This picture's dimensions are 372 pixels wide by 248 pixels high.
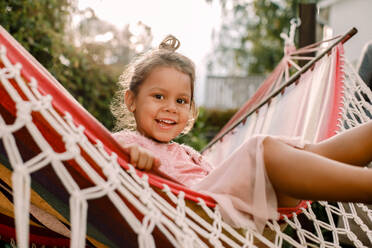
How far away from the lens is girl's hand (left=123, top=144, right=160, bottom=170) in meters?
0.98

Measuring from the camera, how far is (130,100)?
1.58 m

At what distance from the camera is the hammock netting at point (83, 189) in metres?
0.75

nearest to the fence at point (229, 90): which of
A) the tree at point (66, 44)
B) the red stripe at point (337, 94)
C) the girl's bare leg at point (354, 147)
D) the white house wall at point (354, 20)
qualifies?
the white house wall at point (354, 20)

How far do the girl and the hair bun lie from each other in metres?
0.29

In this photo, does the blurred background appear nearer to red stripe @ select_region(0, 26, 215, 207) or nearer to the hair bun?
the hair bun

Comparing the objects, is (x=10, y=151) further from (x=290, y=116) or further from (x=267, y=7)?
(x=267, y=7)

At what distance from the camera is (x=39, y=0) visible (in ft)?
8.25

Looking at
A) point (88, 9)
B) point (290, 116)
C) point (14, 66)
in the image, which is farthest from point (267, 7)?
point (14, 66)

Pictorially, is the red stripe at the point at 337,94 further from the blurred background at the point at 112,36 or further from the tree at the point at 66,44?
the tree at the point at 66,44

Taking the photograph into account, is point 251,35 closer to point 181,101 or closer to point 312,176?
point 181,101

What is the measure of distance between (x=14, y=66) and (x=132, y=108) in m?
0.74

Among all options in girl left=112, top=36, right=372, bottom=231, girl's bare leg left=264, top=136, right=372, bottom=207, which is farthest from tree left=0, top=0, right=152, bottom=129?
girl's bare leg left=264, top=136, right=372, bottom=207

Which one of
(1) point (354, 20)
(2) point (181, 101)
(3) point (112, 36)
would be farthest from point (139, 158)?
(1) point (354, 20)

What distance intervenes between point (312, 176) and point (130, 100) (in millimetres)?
845
